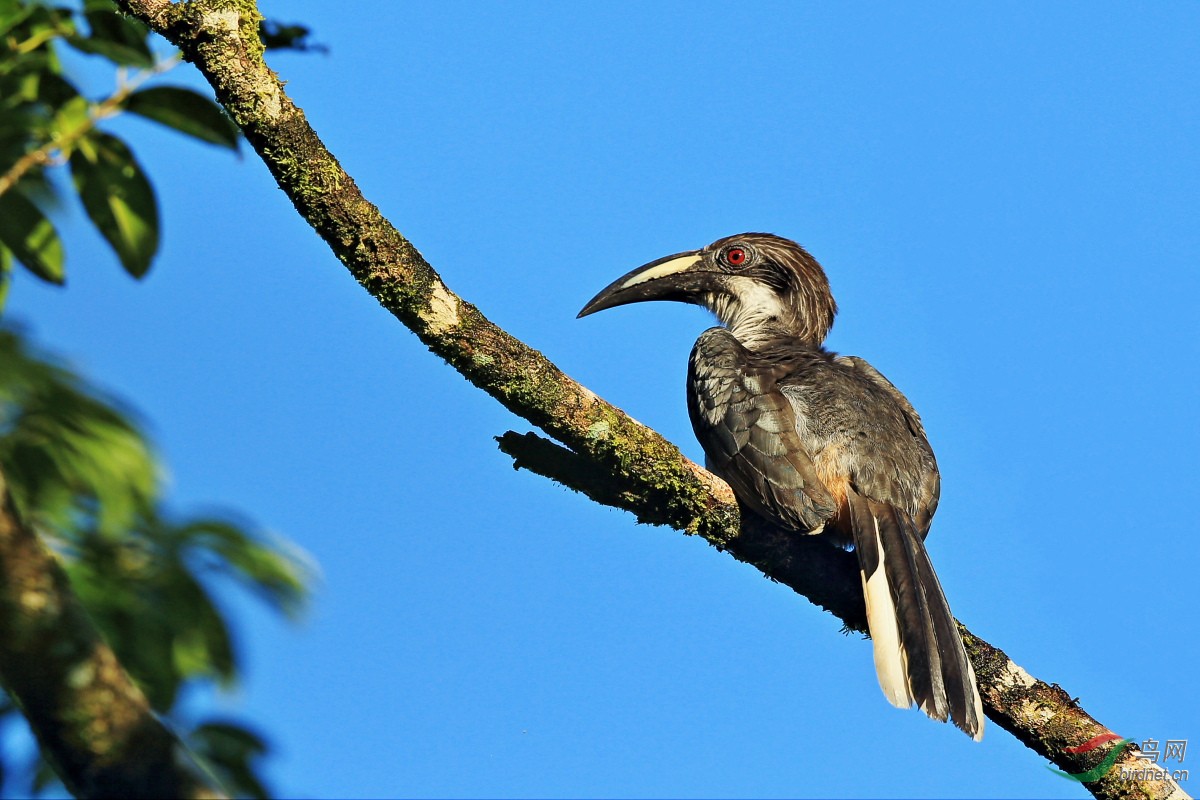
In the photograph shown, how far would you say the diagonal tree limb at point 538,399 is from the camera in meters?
4.07

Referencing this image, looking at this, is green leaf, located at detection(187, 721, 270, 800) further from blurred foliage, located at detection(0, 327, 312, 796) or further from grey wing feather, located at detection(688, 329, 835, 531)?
grey wing feather, located at detection(688, 329, 835, 531)

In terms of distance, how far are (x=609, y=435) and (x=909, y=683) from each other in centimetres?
157

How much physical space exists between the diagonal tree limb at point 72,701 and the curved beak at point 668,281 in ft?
17.4

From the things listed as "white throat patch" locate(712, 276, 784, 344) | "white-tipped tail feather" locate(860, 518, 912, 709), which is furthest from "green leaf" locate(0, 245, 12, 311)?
"white throat patch" locate(712, 276, 784, 344)

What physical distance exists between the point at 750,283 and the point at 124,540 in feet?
16.8

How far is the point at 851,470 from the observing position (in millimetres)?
5312

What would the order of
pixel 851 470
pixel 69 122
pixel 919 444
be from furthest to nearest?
pixel 919 444 < pixel 851 470 < pixel 69 122

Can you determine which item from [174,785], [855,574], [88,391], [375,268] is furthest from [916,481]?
[174,785]

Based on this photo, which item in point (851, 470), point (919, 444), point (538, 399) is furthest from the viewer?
point (919, 444)

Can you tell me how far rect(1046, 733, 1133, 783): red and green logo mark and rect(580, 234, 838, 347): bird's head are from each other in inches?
128

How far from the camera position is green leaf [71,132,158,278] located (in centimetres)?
232

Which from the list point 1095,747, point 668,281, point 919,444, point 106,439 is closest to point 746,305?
point 668,281

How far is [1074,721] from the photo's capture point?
4.60 metres

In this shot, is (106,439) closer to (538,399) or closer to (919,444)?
(538,399)
